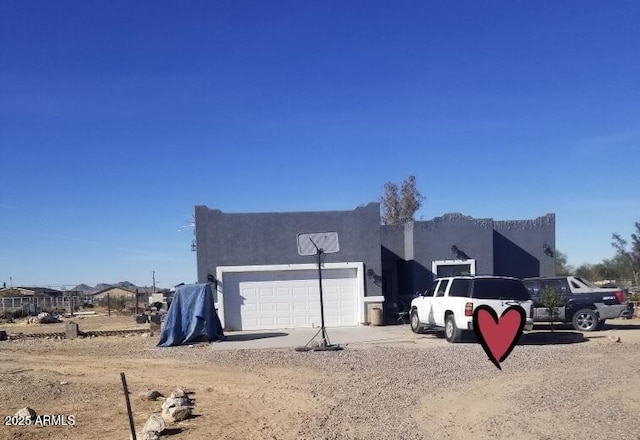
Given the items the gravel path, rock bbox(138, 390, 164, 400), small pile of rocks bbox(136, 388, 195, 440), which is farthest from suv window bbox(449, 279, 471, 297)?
rock bbox(138, 390, 164, 400)

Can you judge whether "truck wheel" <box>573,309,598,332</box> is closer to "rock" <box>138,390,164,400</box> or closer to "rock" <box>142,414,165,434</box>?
"rock" <box>138,390,164,400</box>

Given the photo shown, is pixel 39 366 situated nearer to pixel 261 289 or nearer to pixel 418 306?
pixel 261 289

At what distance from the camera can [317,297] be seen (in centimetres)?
2398

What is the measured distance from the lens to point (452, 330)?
56.3 feet

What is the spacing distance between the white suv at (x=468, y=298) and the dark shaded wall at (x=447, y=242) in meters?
6.89

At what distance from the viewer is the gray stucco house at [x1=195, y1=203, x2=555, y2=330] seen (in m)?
23.7

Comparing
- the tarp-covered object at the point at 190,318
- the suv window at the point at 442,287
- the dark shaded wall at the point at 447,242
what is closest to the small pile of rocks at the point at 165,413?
the tarp-covered object at the point at 190,318

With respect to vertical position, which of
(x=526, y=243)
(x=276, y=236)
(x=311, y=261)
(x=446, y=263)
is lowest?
(x=446, y=263)

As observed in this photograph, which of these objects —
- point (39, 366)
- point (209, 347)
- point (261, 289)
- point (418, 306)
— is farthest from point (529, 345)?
point (39, 366)

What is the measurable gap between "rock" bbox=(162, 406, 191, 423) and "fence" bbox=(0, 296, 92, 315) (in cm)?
4275

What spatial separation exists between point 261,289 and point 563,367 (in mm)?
13300

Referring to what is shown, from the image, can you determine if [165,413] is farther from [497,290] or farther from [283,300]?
[283,300]

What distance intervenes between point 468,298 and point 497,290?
77 centimetres

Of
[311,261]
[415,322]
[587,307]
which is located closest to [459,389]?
[415,322]
